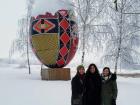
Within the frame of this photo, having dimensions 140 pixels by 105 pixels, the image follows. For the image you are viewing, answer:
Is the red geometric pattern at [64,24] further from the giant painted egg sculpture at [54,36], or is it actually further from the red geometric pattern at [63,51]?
the red geometric pattern at [63,51]

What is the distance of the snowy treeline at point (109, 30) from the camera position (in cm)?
2386

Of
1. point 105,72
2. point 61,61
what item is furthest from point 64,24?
point 105,72

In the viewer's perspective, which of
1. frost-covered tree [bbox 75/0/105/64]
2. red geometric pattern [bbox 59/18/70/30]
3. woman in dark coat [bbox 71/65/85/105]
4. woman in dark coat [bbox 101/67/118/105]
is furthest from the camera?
frost-covered tree [bbox 75/0/105/64]

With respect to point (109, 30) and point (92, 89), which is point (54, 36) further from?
point (92, 89)

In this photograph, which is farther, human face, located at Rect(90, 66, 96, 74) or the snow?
the snow

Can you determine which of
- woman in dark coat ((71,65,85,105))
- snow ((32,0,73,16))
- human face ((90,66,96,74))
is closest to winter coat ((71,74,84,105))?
woman in dark coat ((71,65,85,105))

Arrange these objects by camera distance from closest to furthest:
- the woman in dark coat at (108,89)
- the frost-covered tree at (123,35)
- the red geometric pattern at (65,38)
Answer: the woman in dark coat at (108,89), the red geometric pattern at (65,38), the frost-covered tree at (123,35)

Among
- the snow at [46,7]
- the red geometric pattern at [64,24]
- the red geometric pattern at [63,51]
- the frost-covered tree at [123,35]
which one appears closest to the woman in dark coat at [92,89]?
the red geometric pattern at [63,51]

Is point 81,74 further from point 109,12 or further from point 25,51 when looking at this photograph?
point 25,51

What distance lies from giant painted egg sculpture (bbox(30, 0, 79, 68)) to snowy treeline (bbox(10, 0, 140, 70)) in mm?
2551

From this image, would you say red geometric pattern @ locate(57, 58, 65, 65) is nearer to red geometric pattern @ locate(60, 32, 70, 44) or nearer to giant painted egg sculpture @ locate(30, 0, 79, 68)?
giant painted egg sculpture @ locate(30, 0, 79, 68)

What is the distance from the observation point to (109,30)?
83.0 feet

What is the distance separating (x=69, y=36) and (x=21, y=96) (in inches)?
339

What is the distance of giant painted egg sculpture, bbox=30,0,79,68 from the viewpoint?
70.1 feet
